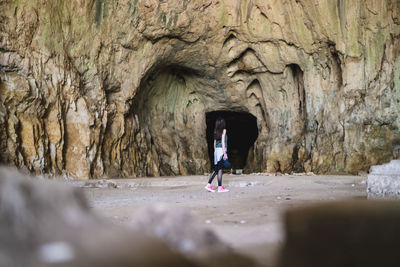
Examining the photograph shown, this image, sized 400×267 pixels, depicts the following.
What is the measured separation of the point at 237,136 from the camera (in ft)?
96.1

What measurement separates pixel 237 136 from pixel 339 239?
2711 cm

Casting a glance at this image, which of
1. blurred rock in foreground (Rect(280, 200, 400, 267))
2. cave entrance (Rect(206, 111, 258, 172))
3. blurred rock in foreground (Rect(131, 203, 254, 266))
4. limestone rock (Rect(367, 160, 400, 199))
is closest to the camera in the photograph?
blurred rock in foreground (Rect(280, 200, 400, 267))

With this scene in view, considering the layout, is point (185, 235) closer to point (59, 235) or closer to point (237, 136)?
point (59, 235)

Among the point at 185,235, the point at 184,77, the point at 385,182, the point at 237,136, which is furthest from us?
the point at 237,136

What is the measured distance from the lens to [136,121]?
17.8m

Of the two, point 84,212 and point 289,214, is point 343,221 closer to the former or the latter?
point 289,214

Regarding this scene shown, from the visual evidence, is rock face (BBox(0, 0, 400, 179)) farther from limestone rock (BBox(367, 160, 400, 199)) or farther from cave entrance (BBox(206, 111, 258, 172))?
limestone rock (BBox(367, 160, 400, 199))

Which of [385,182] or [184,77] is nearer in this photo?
[385,182]

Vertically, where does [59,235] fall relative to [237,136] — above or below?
below

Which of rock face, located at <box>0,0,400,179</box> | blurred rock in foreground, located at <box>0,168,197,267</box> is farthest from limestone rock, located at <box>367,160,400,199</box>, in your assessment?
rock face, located at <box>0,0,400,179</box>

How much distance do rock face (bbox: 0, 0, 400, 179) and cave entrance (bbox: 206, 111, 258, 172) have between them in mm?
5464

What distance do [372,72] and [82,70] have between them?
36.1 feet

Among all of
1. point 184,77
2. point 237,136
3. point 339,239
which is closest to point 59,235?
point 339,239

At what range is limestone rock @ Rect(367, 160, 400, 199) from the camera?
5.78m
